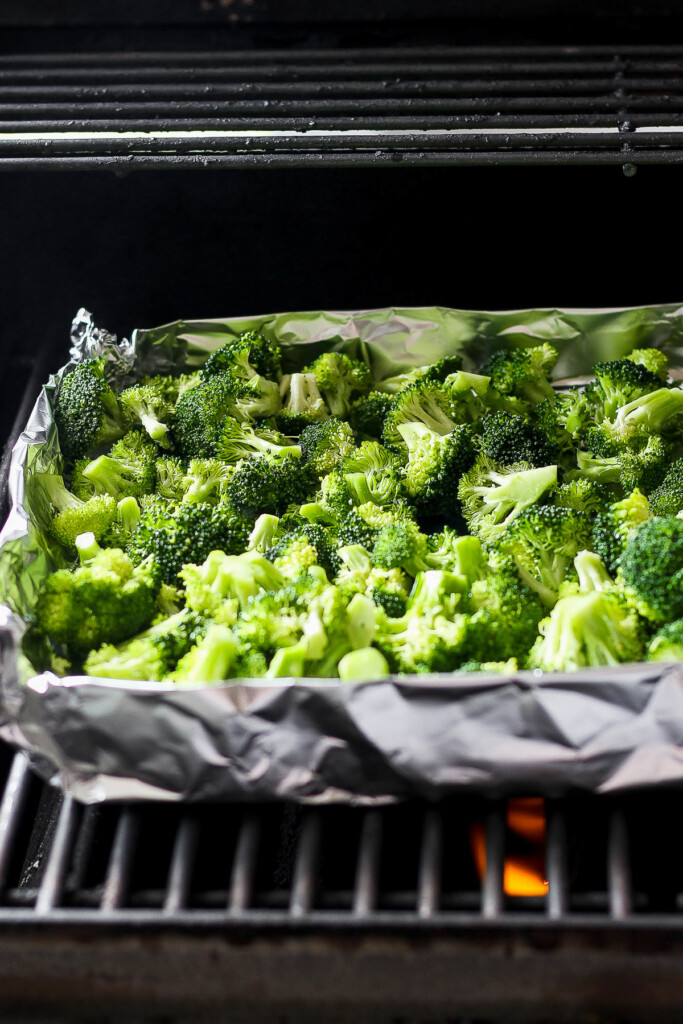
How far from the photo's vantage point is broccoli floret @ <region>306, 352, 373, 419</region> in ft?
6.55

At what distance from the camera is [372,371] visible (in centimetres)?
212

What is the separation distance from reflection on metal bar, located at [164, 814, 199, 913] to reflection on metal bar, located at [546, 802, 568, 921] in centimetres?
49

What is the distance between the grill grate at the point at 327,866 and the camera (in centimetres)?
114

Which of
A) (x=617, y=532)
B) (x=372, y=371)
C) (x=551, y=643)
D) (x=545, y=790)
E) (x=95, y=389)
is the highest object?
(x=372, y=371)

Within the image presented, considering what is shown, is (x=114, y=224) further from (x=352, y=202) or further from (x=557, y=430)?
(x=557, y=430)

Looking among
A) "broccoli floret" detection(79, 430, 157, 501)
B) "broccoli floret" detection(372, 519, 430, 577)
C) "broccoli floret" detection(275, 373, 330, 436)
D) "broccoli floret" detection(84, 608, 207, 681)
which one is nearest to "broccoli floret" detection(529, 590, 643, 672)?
"broccoli floret" detection(372, 519, 430, 577)

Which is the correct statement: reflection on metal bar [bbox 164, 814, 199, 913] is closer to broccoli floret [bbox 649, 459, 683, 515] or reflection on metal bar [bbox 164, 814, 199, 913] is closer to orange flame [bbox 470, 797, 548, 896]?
orange flame [bbox 470, 797, 548, 896]

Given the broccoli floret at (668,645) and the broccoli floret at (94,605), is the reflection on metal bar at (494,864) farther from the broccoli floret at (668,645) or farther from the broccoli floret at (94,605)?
the broccoli floret at (94,605)

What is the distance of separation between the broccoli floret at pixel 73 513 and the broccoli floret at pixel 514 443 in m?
0.79

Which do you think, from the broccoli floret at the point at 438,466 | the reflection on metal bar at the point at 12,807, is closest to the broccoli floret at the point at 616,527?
the broccoli floret at the point at 438,466

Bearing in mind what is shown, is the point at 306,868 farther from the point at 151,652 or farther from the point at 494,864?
the point at 151,652

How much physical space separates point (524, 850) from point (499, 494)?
66cm

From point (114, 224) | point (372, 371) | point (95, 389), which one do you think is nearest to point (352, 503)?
point (372, 371)

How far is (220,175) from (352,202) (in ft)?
1.04
